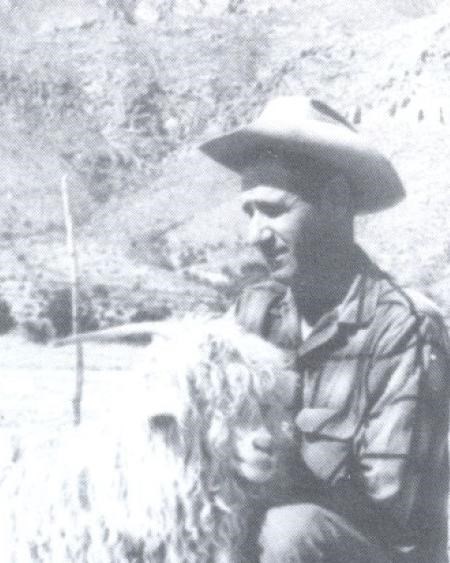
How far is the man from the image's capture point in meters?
3.36

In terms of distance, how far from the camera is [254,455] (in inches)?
129

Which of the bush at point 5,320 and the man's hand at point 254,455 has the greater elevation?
the man's hand at point 254,455

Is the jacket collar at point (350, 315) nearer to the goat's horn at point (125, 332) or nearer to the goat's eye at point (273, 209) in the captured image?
the goat's eye at point (273, 209)

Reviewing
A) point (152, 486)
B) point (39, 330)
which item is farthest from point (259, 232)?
point (39, 330)

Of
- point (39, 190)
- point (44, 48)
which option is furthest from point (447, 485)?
point (44, 48)

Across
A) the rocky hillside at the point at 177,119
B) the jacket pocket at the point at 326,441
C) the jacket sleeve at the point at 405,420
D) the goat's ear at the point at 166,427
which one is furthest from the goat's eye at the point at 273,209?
the rocky hillside at the point at 177,119

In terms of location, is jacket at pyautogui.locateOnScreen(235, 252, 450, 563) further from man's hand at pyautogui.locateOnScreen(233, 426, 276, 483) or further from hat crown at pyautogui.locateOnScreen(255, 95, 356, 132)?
hat crown at pyautogui.locateOnScreen(255, 95, 356, 132)

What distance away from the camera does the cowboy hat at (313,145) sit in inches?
140

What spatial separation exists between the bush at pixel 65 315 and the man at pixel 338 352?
1647 centimetres

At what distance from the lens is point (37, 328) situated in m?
20.3

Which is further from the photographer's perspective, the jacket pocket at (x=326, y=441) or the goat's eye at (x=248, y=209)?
the goat's eye at (x=248, y=209)

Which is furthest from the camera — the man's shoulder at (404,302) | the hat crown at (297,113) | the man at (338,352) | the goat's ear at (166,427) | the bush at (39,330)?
the bush at (39,330)

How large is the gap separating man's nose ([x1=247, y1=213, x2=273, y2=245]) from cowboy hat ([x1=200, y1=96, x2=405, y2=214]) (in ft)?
0.63

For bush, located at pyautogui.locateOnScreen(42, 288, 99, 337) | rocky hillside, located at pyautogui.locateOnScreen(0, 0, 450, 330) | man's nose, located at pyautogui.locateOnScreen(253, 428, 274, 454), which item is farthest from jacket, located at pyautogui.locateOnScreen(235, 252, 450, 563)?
rocky hillside, located at pyautogui.locateOnScreen(0, 0, 450, 330)
